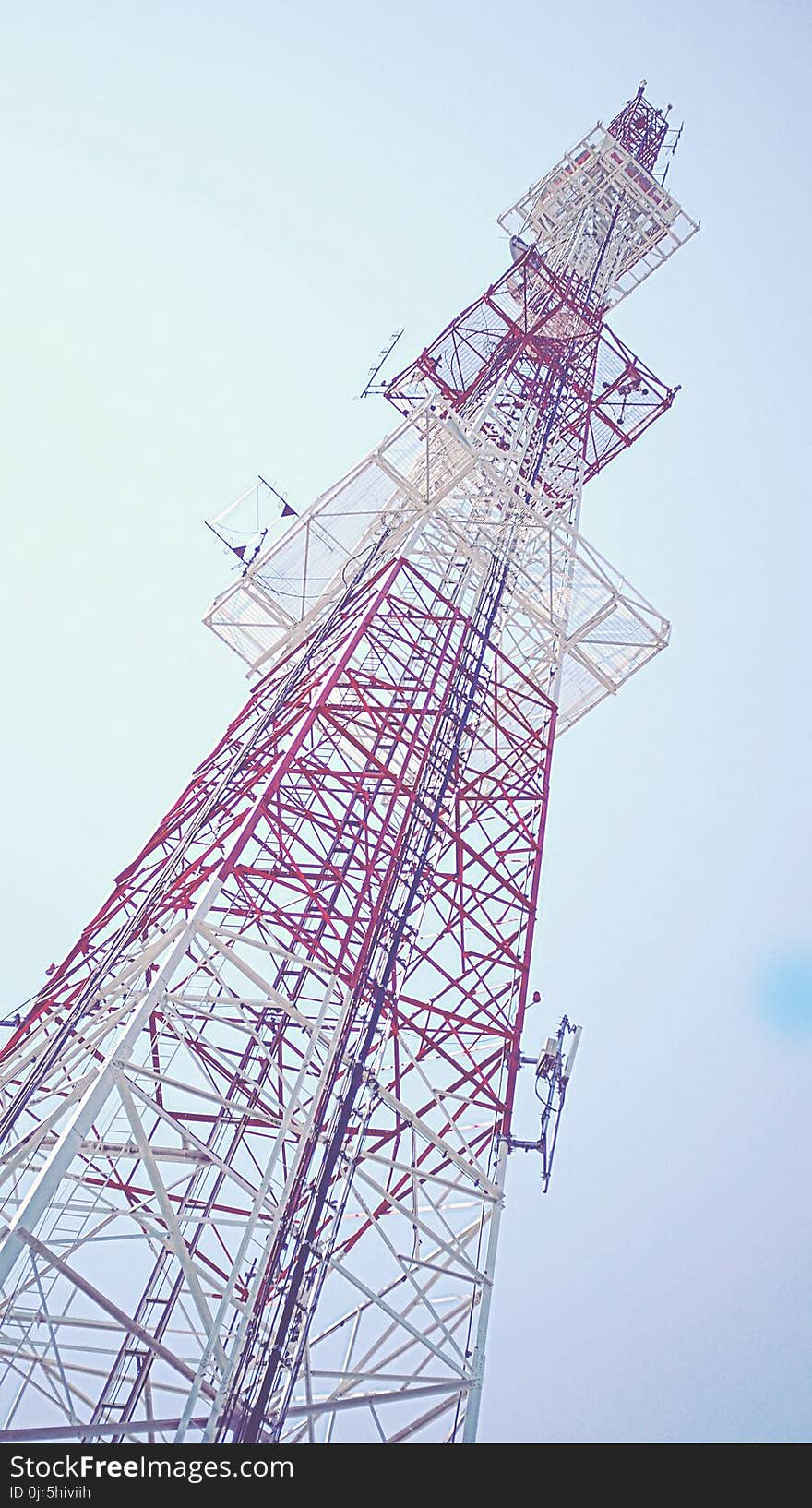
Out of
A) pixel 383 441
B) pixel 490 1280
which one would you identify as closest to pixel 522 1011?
pixel 490 1280

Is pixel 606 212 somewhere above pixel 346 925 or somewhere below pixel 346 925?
above

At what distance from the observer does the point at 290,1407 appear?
12.0 metres

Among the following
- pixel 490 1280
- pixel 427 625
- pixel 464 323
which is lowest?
pixel 490 1280

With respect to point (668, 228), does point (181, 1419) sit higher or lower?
lower

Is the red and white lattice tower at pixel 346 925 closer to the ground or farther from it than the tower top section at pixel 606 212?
closer to the ground

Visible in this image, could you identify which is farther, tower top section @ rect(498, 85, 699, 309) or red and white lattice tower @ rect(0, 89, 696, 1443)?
tower top section @ rect(498, 85, 699, 309)

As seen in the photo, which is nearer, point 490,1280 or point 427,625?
point 490,1280

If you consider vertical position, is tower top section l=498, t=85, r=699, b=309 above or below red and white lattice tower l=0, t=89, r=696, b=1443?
above

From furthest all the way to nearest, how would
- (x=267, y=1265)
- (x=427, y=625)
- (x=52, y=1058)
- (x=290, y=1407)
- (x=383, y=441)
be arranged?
1. (x=383, y=441)
2. (x=427, y=625)
3. (x=52, y=1058)
4. (x=290, y=1407)
5. (x=267, y=1265)

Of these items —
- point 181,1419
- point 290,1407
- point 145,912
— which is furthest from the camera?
point 145,912

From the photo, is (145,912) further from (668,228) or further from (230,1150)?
(668,228)

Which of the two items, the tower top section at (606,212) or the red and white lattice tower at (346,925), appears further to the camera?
the tower top section at (606,212)

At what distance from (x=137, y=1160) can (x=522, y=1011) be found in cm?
548

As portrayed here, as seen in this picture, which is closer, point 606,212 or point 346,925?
point 346,925
